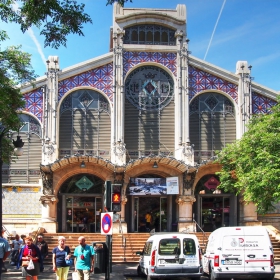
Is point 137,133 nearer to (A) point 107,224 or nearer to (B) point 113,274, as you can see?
(B) point 113,274

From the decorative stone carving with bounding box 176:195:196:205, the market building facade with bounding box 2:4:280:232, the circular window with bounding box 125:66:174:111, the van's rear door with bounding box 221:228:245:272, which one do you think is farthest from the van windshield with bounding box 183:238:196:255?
the circular window with bounding box 125:66:174:111

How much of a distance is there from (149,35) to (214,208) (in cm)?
1187

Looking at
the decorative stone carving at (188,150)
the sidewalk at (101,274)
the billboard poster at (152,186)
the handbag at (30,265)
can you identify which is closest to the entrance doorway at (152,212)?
the billboard poster at (152,186)

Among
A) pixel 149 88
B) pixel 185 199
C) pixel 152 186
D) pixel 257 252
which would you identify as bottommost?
pixel 257 252

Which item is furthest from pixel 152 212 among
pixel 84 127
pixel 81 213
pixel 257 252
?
pixel 257 252

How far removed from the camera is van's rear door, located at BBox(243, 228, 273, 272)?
55.6ft

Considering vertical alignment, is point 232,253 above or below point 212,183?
below

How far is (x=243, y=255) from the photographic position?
17062 mm

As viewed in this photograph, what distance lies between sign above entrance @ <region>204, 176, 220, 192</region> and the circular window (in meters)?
5.49

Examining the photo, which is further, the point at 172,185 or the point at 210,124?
the point at 210,124

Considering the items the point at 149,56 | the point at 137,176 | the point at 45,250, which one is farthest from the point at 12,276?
the point at 149,56

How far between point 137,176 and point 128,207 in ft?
7.19

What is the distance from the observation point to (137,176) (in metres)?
31.9

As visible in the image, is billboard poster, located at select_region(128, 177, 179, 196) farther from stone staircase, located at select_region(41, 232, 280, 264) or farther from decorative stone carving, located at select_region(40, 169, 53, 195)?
decorative stone carving, located at select_region(40, 169, 53, 195)
